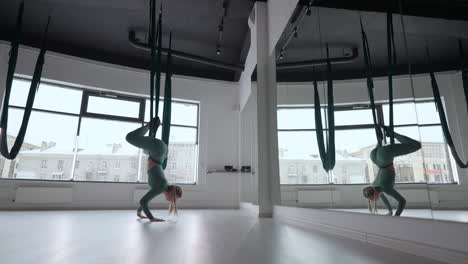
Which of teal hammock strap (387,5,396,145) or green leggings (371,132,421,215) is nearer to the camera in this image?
green leggings (371,132,421,215)

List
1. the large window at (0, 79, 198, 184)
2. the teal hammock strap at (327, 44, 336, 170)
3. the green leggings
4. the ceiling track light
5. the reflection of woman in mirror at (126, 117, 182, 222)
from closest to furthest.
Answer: the green leggings < the teal hammock strap at (327, 44, 336, 170) < the ceiling track light < the reflection of woman in mirror at (126, 117, 182, 222) < the large window at (0, 79, 198, 184)

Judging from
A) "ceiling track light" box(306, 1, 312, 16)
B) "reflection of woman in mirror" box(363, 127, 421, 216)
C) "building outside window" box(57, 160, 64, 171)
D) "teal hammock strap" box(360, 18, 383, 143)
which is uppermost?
"ceiling track light" box(306, 1, 312, 16)

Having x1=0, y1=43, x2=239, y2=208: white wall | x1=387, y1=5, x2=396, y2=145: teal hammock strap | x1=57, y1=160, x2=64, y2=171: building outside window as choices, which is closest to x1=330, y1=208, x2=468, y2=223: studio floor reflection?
x1=387, y1=5, x2=396, y2=145: teal hammock strap

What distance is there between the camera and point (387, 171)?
1607mm

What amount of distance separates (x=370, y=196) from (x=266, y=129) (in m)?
2.11

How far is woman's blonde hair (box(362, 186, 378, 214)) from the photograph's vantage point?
1683 millimetres

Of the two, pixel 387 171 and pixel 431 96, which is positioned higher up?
pixel 431 96

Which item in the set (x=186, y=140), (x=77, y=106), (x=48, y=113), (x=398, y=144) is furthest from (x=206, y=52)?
(x=398, y=144)

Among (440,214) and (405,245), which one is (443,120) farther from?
(405,245)

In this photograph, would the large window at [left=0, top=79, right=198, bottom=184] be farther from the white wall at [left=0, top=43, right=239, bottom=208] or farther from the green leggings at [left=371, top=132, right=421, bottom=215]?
the green leggings at [left=371, top=132, right=421, bottom=215]

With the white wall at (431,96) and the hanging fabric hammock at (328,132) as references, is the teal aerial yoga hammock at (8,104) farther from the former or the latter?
the white wall at (431,96)

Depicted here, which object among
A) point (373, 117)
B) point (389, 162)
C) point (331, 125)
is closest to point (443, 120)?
point (389, 162)

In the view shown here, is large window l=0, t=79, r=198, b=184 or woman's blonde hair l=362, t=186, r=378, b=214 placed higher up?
large window l=0, t=79, r=198, b=184

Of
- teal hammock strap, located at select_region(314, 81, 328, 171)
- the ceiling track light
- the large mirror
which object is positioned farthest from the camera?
the ceiling track light
